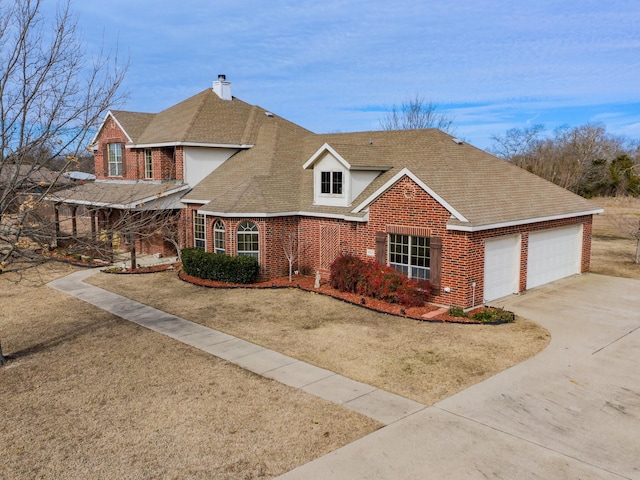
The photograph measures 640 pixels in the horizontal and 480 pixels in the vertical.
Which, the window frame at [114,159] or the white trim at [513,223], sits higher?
the window frame at [114,159]

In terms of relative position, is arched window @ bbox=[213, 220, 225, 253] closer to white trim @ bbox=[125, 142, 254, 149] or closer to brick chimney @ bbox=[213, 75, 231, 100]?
white trim @ bbox=[125, 142, 254, 149]

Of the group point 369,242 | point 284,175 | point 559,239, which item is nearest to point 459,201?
point 369,242

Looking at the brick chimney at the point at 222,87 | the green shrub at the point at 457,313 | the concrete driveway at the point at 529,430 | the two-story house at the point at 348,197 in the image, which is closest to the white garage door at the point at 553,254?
the two-story house at the point at 348,197

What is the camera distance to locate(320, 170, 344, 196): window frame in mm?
19327

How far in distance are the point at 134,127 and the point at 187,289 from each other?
41.7 feet

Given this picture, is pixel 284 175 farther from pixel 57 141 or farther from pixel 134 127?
pixel 57 141

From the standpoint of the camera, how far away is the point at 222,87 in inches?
1086

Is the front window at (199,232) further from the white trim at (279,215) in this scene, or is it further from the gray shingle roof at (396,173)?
the white trim at (279,215)

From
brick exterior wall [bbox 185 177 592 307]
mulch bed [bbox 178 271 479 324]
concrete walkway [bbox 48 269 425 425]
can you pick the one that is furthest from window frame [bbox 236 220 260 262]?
concrete walkway [bbox 48 269 425 425]

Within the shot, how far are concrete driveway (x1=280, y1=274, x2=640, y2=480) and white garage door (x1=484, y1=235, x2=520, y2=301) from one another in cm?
415

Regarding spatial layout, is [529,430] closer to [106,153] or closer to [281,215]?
[281,215]

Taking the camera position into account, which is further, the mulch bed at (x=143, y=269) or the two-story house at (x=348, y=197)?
the mulch bed at (x=143, y=269)

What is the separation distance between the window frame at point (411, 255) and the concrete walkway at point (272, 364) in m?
6.43

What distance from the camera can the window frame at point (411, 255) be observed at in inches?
631
